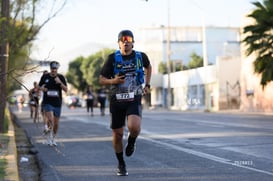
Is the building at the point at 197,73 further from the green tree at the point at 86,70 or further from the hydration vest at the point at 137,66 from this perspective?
the hydration vest at the point at 137,66

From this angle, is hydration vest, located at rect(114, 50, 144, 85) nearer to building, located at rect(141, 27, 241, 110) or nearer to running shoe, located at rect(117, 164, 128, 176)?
running shoe, located at rect(117, 164, 128, 176)

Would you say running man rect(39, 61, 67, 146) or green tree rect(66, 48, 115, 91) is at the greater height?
green tree rect(66, 48, 115, 91)

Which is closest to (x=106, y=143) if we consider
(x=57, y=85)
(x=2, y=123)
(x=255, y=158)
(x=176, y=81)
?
(x=57, y=85)

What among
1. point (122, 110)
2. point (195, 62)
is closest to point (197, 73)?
point (195, 62)

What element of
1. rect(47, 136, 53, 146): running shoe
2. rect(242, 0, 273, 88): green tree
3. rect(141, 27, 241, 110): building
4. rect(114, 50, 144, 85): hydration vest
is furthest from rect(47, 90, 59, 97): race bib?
rect(141, 27, 241, 110): building

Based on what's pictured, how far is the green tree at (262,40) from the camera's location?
31250 millimetres

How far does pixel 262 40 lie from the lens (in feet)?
105

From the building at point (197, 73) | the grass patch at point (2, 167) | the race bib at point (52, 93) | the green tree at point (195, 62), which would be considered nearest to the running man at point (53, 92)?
the race bib at point (52, 93)

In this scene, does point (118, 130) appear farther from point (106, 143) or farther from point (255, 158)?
point (106, 143)

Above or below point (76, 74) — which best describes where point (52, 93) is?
below

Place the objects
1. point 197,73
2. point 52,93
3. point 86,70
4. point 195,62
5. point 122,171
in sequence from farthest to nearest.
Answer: point 86,70
point 195,62
point 197,73
point 52,93
point 122,171

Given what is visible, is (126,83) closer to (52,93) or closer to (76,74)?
(52,93)

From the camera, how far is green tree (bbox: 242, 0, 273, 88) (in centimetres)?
3125

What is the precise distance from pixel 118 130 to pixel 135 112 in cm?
41
